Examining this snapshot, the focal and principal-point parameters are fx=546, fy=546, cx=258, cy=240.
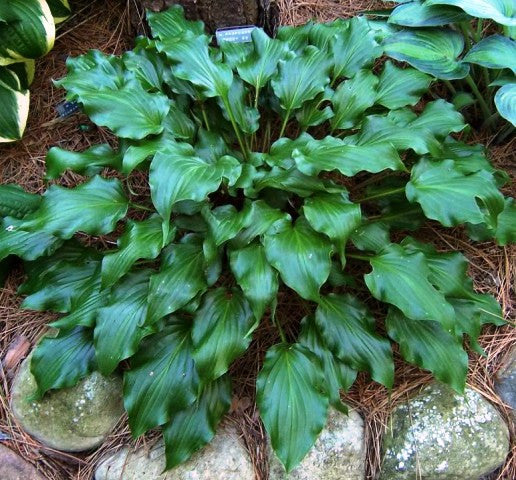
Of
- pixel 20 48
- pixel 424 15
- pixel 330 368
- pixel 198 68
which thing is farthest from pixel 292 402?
pixel 20 48

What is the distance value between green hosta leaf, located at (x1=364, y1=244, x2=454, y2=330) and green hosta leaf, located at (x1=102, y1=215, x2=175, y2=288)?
611mm

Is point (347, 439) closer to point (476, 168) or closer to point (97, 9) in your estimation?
point (476, 168)

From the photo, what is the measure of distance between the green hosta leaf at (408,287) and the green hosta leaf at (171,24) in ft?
3.74

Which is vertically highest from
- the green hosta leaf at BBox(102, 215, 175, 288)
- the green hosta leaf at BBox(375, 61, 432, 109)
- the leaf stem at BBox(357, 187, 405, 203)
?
the green hosta leaf at BBox(375, 61, 432, 109)

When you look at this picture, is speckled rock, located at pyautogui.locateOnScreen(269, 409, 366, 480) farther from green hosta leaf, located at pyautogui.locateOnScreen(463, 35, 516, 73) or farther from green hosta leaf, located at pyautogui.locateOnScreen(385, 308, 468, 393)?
green hosta leaf, located at pyautogui.locateOnScreen(463, 35, 516, 73)

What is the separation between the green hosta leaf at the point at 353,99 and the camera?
1.87 metres

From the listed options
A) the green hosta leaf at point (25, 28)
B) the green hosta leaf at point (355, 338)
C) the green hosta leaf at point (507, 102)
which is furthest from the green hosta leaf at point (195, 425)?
the green hosta leaf at point (25, 28)

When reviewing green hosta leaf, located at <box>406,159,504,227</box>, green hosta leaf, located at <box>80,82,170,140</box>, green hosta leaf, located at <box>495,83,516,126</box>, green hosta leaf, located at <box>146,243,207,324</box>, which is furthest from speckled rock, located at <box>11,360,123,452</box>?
green hosta leaf, located at <box>495,83,516,126</box>

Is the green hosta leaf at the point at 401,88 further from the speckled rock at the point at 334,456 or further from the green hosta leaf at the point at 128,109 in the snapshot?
the speckled rock at the point at 334,456

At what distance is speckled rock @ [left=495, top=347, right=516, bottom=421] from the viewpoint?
1764mm

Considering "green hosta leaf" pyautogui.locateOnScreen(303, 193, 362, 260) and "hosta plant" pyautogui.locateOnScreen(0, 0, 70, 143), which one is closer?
"green hosta leaf" pyautogui.locateOnScreen(303, 193, 362, 260)

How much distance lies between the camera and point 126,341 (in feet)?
5.22

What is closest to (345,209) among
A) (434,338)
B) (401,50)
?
(434,338)

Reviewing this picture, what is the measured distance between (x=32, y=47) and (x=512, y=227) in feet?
5.97
